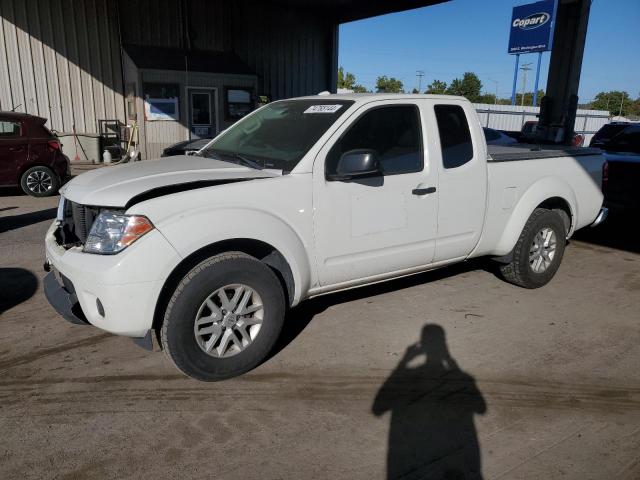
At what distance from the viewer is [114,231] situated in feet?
10.3

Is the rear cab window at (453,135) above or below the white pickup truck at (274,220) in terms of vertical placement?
above

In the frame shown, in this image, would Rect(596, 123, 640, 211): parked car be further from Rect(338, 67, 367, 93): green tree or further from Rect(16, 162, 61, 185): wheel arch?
Rect(338, 67, 367, 93): green tree

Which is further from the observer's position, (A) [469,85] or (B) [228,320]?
(A) [469,85]

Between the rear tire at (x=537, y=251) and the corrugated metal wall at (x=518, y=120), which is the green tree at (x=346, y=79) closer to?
the corrugated metal wall at (x=518, y=120)

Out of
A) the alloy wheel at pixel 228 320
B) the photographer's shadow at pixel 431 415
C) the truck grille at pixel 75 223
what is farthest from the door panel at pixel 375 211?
the truck grille at pixel 75 223

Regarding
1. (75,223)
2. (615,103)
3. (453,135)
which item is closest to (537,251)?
(453,135)

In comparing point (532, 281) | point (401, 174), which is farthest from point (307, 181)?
point (532, 281)

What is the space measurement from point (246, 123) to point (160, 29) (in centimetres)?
1350

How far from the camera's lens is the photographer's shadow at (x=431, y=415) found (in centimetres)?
272

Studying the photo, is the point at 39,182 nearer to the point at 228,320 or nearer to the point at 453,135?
the point at 228,320

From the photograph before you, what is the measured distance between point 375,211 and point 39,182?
8.62 meters

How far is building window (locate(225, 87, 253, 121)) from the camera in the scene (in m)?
16.4

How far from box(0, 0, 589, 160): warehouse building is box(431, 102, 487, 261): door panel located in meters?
12.4

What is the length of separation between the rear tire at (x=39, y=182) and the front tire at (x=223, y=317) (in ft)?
27.6
